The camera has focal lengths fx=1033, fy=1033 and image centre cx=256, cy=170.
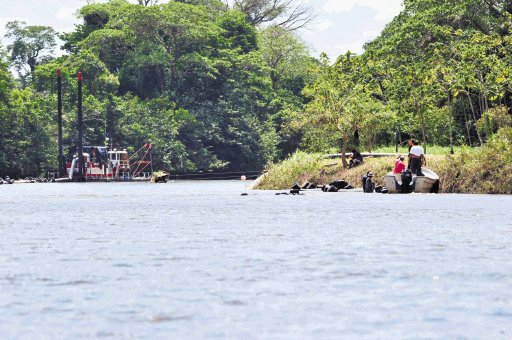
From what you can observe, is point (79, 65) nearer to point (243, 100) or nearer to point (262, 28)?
point (243, 100)

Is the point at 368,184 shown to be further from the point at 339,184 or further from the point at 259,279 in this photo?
the point at 259,279

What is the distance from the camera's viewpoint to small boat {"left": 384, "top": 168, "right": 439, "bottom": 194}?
45.9 meters

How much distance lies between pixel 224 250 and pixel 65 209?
18966mm

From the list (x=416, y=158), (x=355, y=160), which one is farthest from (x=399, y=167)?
(x=355, y=160)

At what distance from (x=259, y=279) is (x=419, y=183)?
33.2 meters

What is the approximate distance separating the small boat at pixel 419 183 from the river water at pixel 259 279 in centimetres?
1940

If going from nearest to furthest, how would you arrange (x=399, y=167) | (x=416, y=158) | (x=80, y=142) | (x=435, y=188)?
(x=416, y=158)
(x=435, y=188)
(x=399, y=167)
(x=80, y=142)

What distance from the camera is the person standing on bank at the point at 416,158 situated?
43906 mm

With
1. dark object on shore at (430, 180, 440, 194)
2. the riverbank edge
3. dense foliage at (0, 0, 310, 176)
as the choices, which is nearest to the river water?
the riverbank edge

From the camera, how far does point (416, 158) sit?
4484cm

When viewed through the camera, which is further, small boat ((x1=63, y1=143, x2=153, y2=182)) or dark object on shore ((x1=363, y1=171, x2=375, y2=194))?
small boat ((x1=63, y1=143, x2=153, y2=182))

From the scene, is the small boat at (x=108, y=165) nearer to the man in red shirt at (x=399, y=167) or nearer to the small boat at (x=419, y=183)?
the man in red shirt at (x=399, y=167)

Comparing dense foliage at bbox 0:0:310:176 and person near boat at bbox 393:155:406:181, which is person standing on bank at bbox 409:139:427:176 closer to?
person near boat at bbox 393:155:406:181

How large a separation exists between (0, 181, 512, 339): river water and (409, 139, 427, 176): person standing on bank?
17412 mm
